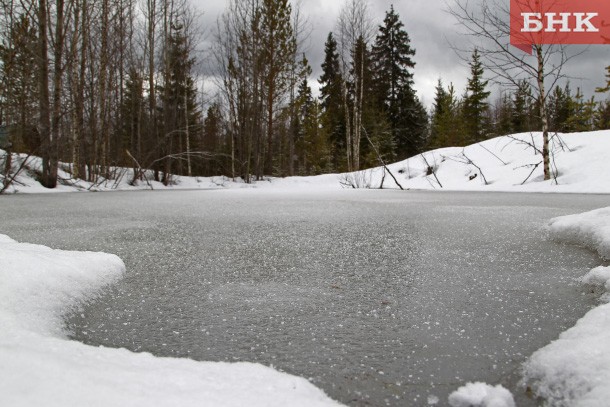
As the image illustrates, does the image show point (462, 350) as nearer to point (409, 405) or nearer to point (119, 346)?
point (409, 405)

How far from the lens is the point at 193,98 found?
23.1 metres

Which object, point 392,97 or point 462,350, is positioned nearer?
point 462,350

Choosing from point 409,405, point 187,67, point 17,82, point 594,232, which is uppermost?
point 187,67

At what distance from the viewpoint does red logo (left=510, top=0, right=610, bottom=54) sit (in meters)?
9.66

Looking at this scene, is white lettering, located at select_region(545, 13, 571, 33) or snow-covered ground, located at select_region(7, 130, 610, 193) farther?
white lettering, located at select_region(545, 13, 571, 33)

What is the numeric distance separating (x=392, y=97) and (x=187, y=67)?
15.4 m

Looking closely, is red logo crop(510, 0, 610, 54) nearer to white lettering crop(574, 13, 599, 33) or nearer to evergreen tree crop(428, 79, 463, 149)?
white lettering crop(574, 13, 599, 33)

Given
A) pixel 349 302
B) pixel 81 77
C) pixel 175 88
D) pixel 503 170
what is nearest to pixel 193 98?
pixel 175 88

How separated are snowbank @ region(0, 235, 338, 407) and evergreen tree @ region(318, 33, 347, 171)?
2804 cm

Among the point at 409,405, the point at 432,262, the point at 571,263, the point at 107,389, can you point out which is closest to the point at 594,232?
the point at 571,263

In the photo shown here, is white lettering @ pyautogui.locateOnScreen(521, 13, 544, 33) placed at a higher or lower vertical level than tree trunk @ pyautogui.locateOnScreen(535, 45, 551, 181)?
higher

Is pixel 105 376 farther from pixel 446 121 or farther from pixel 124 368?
pixel 446 121

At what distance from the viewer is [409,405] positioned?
2.91 feet

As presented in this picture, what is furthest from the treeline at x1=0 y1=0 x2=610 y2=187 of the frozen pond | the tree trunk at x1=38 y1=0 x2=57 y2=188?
the frozen pond
